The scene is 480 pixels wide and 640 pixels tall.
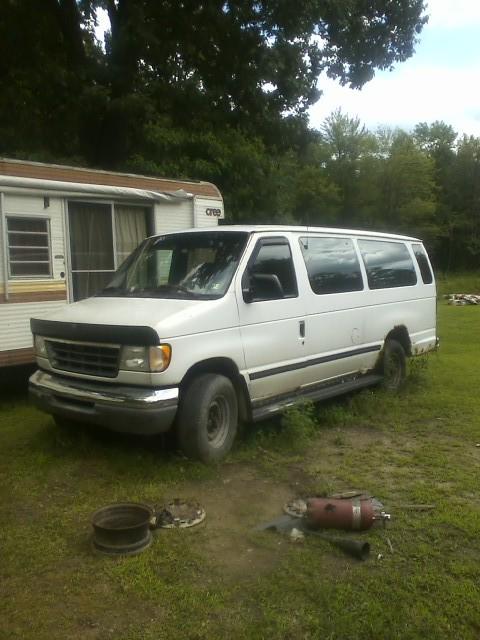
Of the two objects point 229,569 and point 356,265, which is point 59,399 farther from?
point 356,265

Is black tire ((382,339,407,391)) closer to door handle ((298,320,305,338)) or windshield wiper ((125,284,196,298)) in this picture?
door handle ((298,320,305,338))

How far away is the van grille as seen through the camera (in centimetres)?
486

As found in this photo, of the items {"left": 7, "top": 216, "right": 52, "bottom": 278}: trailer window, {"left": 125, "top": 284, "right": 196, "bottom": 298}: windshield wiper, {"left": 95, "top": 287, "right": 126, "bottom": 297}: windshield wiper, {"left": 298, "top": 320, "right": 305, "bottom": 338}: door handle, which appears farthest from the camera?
{"left": 7, "top": 216, "right": 52, "bottom": 278}: trailer window

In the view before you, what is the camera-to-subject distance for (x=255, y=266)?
5.65 m

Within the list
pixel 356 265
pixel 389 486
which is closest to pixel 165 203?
pixel 356 265

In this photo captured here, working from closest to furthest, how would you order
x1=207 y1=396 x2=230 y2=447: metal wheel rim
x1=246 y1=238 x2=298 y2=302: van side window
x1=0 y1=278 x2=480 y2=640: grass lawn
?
1. x1=0 y1=278 x2=480 y2=640: grass lawn
2. x1=207 y1=396 x2=230 y2=447: metal wheel rim
3. x1=246 y1=238 x2=298 y2=302: van side window

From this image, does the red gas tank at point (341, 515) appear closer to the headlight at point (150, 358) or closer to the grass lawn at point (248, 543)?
the grass lawn at point (248, 543)

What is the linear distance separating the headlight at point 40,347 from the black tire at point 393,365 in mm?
3905

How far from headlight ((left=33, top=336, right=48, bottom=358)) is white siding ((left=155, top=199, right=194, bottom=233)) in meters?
3.14

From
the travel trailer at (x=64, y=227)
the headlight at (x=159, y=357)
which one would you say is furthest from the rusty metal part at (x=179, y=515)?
the travel trailer at (x=64, y=227)

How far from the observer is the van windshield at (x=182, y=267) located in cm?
544

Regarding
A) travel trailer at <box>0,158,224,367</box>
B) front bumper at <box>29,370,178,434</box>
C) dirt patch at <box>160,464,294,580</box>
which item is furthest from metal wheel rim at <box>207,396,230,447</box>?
travel trailer at <box>0,158,224,367</box>

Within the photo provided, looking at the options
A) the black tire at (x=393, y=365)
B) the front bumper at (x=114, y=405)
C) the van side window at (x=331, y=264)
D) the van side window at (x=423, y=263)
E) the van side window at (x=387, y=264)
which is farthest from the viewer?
the van side window at (x=423, y=263)

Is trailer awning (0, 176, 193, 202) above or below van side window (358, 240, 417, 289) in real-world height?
above
